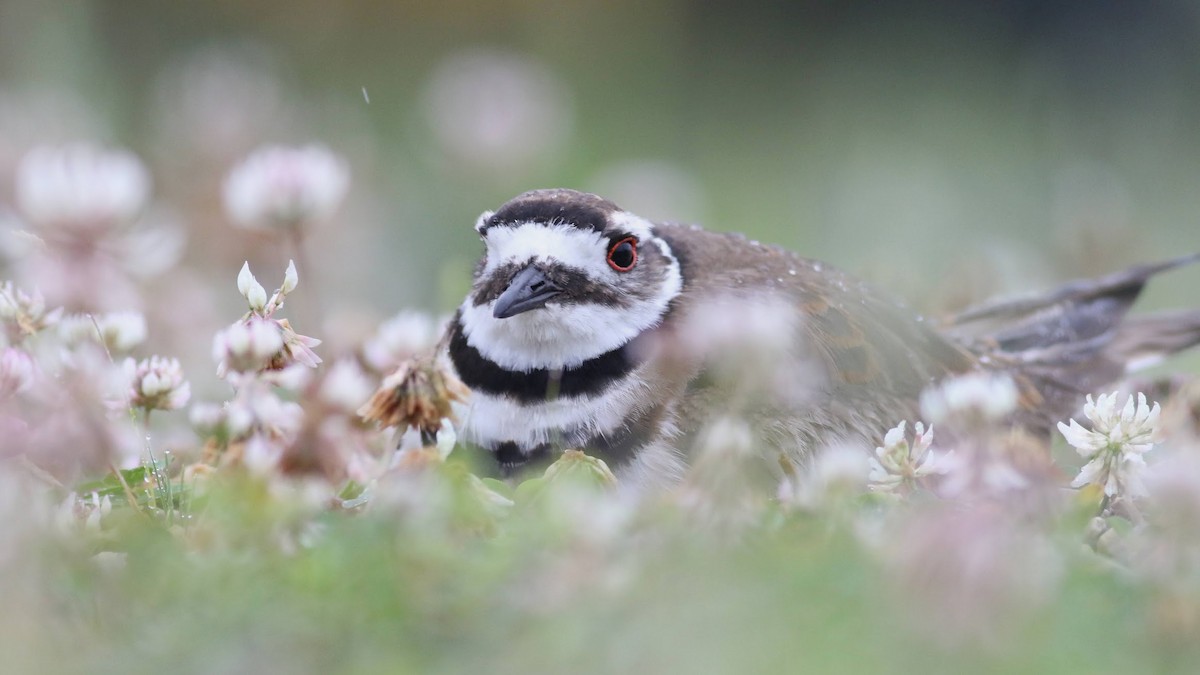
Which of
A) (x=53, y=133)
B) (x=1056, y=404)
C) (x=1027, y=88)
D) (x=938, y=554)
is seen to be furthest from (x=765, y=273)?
(x=1027, y=88)

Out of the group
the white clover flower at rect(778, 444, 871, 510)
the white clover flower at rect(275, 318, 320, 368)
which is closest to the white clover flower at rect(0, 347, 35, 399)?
the white clover flower at rect(275, 318, 320, 368)

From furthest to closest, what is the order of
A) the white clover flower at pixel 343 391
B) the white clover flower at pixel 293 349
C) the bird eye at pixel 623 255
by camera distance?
the bird eye at pixel 623 255, the white clover flower at pixel 293 349, the white clover flower at pixel 343 391

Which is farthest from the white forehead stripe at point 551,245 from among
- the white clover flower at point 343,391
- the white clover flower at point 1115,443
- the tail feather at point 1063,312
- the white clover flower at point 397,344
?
the tail feather at point 1063,312

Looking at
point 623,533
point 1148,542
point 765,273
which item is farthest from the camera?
point 765,273

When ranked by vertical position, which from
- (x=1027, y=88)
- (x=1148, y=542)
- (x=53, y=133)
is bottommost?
(x=1148, y=542)

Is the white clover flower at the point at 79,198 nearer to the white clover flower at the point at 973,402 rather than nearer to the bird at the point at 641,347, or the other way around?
the bird at the point at 641,347

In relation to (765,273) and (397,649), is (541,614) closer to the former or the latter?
(397,649)

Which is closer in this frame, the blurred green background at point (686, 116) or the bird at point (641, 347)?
the bird at point (641, 347)

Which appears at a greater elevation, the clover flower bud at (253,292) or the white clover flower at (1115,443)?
the white clover flower at (1115,443)
